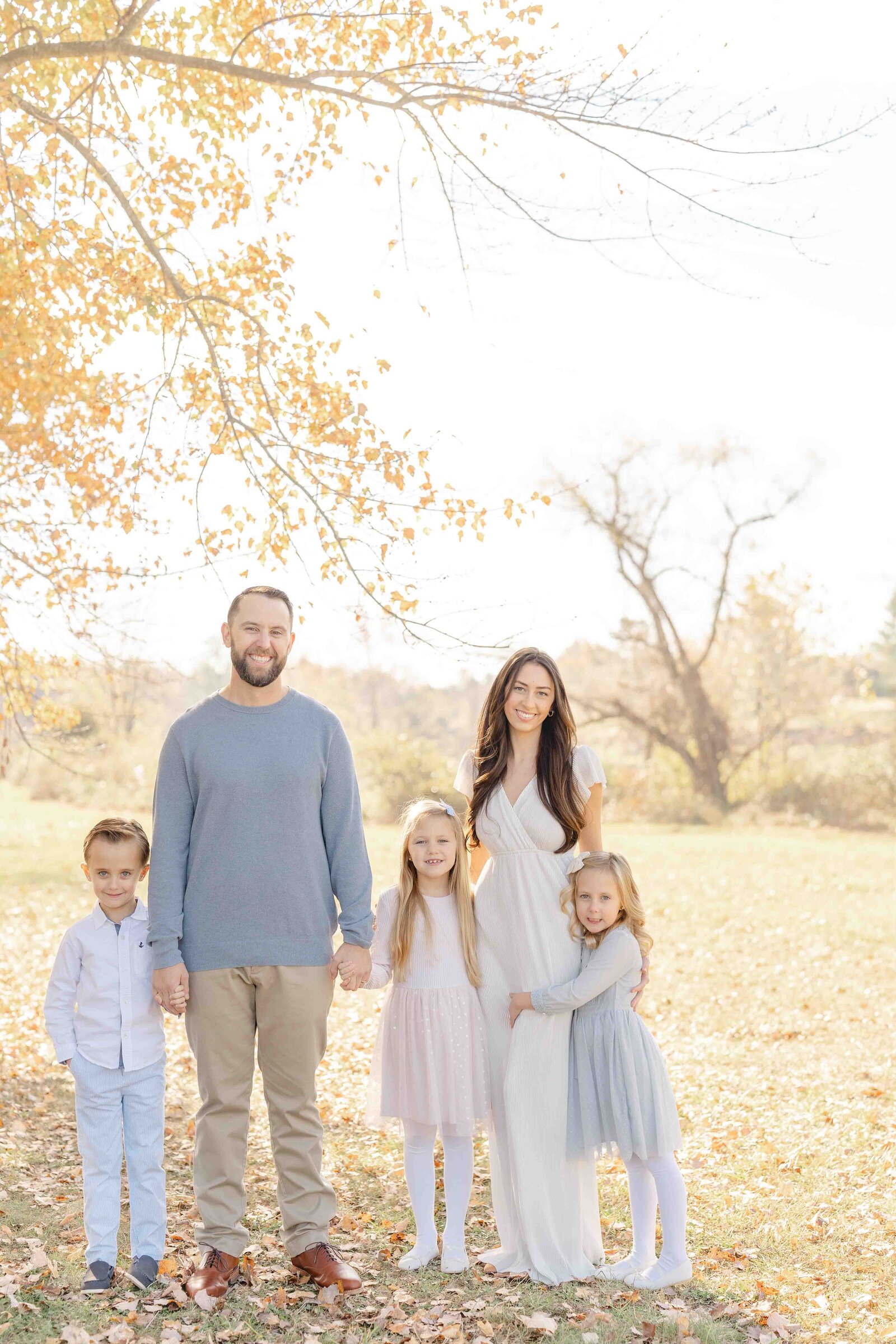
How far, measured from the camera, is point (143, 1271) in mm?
3967

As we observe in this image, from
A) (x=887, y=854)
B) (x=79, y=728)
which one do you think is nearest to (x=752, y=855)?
(x=887, y=854)

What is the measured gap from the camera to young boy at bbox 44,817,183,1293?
13.0ft

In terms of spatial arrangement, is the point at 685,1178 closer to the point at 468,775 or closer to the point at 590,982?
the point at 590,982

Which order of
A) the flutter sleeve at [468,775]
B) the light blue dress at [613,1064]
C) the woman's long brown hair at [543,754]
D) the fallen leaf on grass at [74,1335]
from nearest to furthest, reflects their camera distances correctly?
1. the fallen leaf on grass at [74,1335]
2. the light blue dress at [613,1064]
3. the woman's long brown hair at [543,754]
4. the flutter sleeve at [468,775]

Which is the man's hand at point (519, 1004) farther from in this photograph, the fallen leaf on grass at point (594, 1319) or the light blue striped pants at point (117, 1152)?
the light blue striped pants at point (117, 1152)

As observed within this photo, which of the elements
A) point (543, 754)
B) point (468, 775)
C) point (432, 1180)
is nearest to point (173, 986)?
point (432, 1180)

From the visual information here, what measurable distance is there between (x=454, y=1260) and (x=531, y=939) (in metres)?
1.14

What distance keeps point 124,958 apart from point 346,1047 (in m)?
5.47

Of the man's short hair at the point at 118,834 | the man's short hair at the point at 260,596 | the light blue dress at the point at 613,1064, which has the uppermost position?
the man's short hair at the point at 260,596

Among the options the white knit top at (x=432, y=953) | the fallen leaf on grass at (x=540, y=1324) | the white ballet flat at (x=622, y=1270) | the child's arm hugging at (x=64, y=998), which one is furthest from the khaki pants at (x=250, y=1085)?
the white ballet flat at (x=622, y=1270)

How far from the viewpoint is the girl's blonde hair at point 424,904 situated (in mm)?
4223

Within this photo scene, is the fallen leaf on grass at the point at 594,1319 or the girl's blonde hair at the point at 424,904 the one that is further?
the girl's blonde hair at the point at 424,904

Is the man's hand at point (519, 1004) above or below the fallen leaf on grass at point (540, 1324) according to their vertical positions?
above

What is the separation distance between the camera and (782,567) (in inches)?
1065
